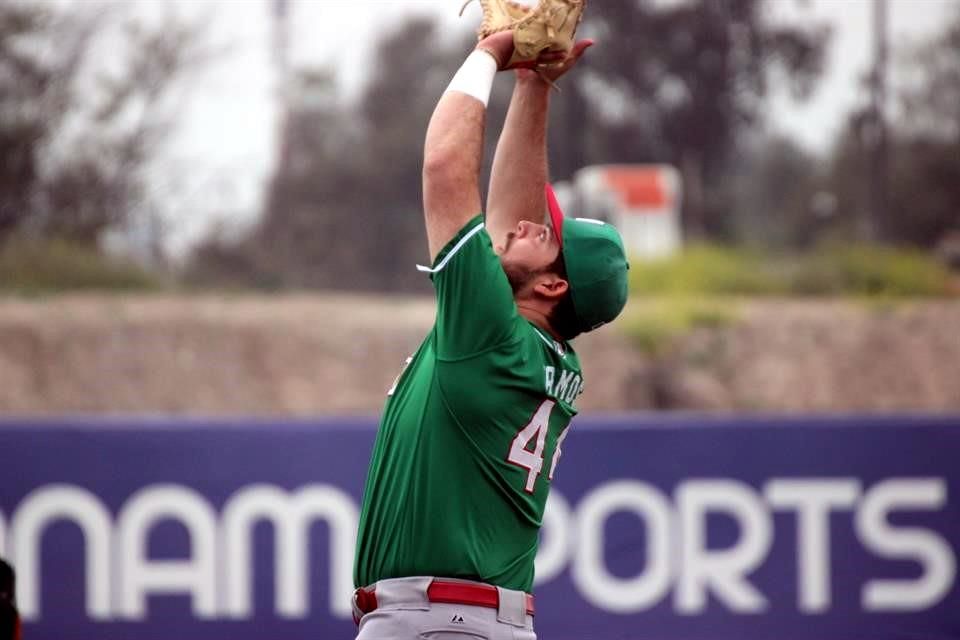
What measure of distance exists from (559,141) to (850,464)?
6.20 meters

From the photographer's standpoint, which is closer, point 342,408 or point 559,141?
point 342,408

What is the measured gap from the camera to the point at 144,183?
1274 cm

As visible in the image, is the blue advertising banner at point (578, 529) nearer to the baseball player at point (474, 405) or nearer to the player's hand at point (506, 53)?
the baseball player at point (474, 405)

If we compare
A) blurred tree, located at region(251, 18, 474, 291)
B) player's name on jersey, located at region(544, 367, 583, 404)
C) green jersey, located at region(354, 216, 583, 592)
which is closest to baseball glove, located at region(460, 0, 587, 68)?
green jersey, located at region(354, 216, 583, 592)

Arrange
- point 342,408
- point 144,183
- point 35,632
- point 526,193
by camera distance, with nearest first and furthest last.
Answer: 1. point 526,193
2. point 35,632
3. point 342,408
4. point 144,183

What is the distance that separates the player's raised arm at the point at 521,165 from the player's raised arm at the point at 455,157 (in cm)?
60

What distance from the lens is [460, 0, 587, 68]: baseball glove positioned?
334 cm

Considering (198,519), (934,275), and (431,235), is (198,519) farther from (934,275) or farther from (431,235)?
(934,275)

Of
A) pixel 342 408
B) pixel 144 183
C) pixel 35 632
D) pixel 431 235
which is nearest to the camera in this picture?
pixel 431 235

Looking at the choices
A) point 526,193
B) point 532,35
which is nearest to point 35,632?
point 526,193

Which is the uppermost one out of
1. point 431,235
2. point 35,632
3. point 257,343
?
point 431,235

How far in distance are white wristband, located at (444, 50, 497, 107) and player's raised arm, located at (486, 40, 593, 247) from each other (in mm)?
549

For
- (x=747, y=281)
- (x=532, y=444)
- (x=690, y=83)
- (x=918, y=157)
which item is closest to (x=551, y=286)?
(x=532, y=444)

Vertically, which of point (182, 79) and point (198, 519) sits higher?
point (182, 79)
